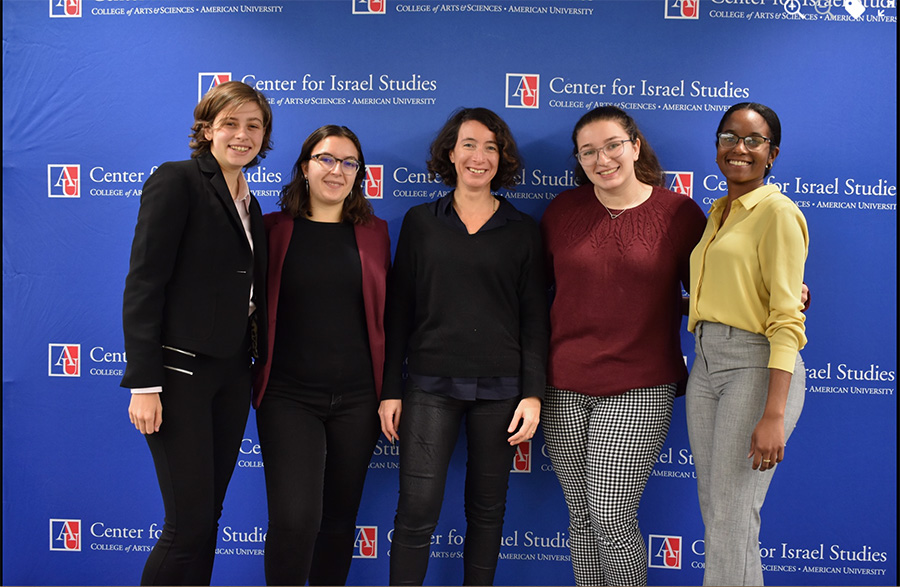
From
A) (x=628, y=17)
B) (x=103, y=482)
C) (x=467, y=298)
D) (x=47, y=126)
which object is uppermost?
(x=628, y=17)

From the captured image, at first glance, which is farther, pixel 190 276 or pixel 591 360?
pixel 591 360

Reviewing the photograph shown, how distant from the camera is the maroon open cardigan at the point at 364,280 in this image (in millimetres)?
1874

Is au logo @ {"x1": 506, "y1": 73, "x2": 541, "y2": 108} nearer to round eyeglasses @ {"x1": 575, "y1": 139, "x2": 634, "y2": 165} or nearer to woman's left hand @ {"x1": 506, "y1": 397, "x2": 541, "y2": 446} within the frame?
round eyeglasses @ {"x1": 575, "y1": 139, "x2": 634, "y2": 165}

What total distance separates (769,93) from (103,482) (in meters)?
3.21

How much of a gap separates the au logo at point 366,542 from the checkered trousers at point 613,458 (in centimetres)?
96

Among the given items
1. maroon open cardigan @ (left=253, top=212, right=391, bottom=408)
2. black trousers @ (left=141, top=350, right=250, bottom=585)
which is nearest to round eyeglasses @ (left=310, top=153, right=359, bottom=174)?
maroon open cardigan @ (left=253, top=212, right=391, bottom=408)

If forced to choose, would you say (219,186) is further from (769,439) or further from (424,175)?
(769,439)

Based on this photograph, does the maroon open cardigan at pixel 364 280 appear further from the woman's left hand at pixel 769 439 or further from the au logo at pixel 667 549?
the au logo at pixel 667 549

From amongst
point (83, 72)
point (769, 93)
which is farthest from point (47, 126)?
point (769, 93)

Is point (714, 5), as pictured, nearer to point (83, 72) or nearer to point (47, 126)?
point (83, 72)

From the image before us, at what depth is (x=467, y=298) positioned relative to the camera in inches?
75.5

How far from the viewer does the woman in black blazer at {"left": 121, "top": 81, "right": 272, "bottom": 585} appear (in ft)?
5.04

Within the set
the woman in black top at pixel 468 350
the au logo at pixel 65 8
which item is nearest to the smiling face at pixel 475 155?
the woman in black top at pixel 468 350

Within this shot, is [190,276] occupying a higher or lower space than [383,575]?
higher
